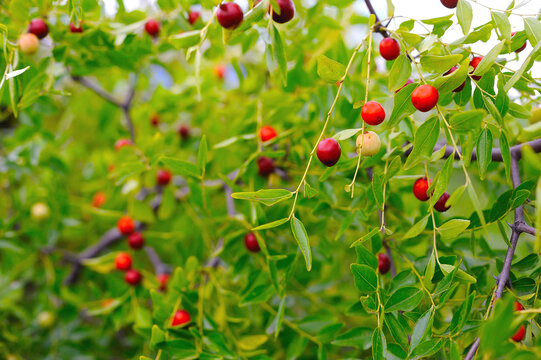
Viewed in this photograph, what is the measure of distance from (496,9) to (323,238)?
0.55 m

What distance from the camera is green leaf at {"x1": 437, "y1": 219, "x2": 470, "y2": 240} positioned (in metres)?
0.63

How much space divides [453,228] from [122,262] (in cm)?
95

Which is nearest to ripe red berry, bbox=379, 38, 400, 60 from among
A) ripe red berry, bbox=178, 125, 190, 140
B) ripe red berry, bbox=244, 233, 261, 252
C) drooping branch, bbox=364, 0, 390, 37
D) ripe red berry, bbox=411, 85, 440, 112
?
drooping branch, bbox=364, 0, 390, 37

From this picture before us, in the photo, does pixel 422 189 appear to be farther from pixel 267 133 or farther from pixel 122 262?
pixel 122 262

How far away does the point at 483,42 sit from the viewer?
721mm

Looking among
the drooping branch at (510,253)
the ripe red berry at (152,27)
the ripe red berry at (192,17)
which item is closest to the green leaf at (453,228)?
the drooping branch at (510,253)

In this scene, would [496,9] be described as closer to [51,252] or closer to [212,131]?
[212,131]

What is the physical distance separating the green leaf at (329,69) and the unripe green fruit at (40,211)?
1063 millimetres

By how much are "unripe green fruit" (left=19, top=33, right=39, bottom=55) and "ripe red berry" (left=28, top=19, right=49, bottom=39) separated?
0.03m

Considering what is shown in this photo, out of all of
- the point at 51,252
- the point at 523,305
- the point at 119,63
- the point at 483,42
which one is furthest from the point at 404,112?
the point at 51,252

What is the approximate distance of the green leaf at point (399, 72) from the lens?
63 centimetres

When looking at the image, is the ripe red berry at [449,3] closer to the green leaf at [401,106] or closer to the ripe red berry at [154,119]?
the green leaf at [401,106]

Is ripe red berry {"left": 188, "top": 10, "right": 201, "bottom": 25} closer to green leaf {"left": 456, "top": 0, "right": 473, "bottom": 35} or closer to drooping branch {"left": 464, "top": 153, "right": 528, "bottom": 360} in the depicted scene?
green leaf {"left": 456, "top": 0, "right": 473, "bottom": 35}

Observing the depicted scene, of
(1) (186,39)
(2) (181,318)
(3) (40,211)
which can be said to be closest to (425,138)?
(1) (186,39)
